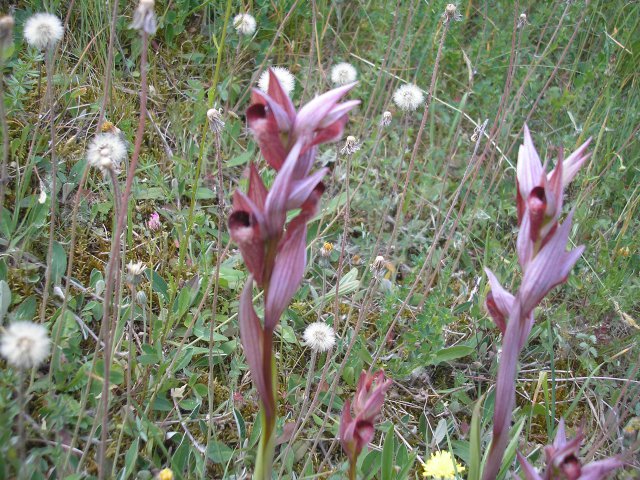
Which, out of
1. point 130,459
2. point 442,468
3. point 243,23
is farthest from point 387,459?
point 243,23

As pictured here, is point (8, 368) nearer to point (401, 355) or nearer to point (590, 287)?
point (401, 355)

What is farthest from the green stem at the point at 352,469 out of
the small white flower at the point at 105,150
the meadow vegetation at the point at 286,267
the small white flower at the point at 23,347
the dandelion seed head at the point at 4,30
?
the dandelion seed head at the point at 4,30

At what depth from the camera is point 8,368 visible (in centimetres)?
156

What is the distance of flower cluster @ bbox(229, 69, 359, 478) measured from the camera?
108 cm

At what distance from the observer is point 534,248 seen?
1212mm

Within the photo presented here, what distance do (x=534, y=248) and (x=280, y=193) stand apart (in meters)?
0.53

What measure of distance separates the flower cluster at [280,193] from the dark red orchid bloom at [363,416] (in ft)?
0.92

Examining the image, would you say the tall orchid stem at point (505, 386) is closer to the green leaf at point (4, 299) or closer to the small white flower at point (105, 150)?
the small white flower at point (105, 150)

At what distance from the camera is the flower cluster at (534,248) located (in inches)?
45.8

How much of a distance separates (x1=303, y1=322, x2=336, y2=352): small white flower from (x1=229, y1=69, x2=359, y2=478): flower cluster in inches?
23.1

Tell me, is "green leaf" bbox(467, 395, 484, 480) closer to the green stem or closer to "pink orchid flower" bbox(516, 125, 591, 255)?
the green stem

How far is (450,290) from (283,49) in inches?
62.7

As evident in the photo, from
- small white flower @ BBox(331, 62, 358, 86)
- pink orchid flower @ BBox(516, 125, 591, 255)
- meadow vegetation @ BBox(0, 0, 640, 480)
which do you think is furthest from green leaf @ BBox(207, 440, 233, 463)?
small white flower @ BBox(331, 62, 358, 86)

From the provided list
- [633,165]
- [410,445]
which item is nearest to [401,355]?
[410,445]
